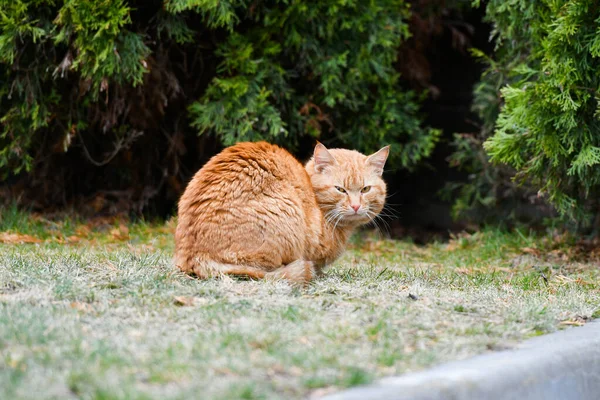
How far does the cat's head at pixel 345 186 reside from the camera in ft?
15.9

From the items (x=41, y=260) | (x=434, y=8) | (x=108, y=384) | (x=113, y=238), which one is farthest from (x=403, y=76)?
(x=108, y=384)

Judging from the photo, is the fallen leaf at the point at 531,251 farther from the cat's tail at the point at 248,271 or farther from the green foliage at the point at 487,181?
the cat's tail at the point at 248,271

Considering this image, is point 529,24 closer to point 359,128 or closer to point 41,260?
point 359,128

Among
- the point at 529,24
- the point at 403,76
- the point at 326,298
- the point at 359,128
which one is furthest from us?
the point at 403,76

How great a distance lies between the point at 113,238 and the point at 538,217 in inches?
174

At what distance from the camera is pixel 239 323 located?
3355 mm

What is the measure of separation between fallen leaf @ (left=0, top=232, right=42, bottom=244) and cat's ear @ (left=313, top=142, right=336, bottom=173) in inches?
114

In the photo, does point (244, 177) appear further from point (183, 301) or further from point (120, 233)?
point (120, 233)

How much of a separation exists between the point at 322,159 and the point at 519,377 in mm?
2298

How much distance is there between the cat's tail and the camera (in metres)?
4.32

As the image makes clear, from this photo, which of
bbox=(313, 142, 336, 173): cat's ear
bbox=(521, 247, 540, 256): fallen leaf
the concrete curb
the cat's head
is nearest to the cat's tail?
the cat's head

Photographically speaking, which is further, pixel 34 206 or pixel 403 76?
pixel 403 76

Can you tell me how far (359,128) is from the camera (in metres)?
7.88

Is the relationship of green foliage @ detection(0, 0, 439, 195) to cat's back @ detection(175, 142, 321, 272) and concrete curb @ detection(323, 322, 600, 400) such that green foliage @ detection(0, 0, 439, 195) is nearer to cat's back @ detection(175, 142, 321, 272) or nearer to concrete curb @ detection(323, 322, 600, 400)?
cat's back @ detection(175, 142, 321, 272)
